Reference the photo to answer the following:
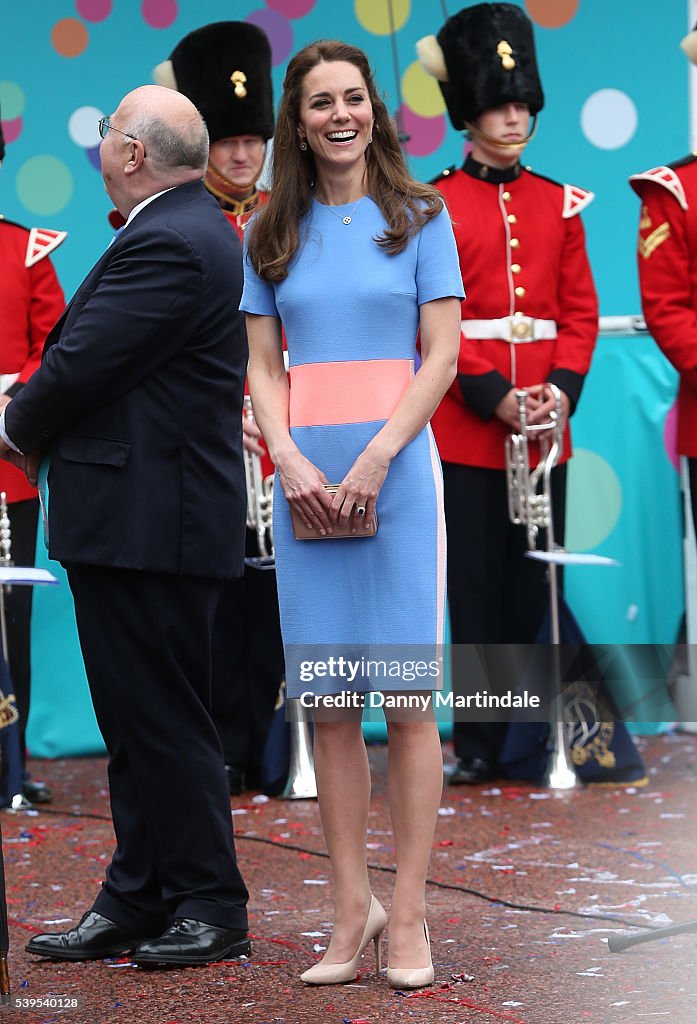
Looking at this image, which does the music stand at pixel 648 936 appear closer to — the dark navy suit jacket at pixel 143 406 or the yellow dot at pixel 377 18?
the dark navy suit jacket at pixel 143 406

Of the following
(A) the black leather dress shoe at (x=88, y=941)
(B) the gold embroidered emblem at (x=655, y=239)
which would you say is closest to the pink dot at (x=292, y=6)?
(B) the gold embroidered emblem at (x=655, y=239)

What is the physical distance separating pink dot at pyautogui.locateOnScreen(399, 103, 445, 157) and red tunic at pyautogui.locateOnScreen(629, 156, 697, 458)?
3.38ft

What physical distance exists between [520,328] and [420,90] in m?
1.19

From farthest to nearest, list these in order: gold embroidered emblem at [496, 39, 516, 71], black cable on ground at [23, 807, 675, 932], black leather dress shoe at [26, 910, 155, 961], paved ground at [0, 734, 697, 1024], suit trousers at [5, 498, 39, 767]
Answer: suit trousers at [5, 498, 39, 767] → gold embroidered emblem at [496, 39, 516, 71] → black cable on ground at [23, 807, 675, 932] → black leather dress shoe at [26, 910, 155, 961] → paved ground at [0, 734, 697, 1024]

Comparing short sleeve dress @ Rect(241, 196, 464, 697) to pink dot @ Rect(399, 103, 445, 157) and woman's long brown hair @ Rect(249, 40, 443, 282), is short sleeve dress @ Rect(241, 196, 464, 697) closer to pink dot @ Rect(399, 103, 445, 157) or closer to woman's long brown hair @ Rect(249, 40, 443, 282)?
woman's long brown hair @ Rect(249, 40, 443, 282)

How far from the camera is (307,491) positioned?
321 centimetres

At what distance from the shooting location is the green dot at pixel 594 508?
609 centimetres

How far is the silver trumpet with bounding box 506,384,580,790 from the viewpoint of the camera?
5281mm

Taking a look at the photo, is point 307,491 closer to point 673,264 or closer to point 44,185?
point 673,264

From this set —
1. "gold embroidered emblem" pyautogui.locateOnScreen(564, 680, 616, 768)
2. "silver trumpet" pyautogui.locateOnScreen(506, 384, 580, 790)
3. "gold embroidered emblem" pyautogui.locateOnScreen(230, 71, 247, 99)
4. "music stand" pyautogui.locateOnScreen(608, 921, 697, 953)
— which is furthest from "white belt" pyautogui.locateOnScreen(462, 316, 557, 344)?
"music stand" pyautogui.locateOnScreen(608, 921, 697, 953)

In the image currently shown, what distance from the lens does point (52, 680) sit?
19.6ft

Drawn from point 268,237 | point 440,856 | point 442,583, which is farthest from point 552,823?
point 268,237

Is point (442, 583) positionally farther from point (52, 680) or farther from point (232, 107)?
point (52, 680)

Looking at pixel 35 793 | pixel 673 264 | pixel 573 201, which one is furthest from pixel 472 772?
pixel 573 201
